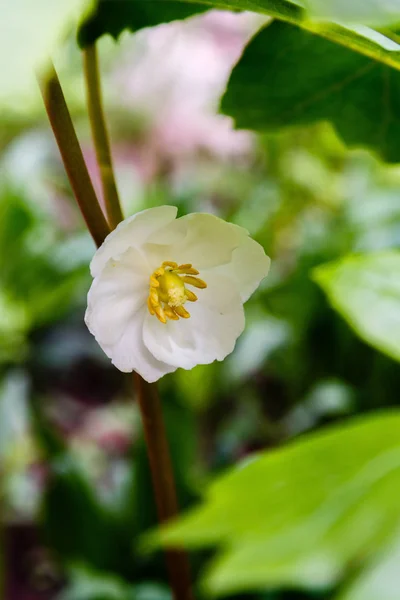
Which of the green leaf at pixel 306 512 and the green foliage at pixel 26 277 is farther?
the green foliage at pixel 26 277

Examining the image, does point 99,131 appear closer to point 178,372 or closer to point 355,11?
point 355,11

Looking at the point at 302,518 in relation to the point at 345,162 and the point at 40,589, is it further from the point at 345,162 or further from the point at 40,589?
the point at 345,162

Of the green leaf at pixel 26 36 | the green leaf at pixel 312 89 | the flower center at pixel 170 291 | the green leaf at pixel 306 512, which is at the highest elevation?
the green leaf at pixel 312 89

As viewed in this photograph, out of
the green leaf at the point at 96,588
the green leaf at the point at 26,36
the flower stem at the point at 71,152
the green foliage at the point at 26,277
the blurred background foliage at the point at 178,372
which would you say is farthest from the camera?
the green foliage at the point at 26,277

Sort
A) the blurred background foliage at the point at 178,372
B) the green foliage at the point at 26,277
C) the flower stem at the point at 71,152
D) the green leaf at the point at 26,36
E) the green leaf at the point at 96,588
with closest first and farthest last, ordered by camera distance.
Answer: the green leaf at the point at 26,36
the flower stem at the point at 71,152
the green leaf at the point at 96,588
the blurred background foliage at the point at 178,372
the green foliage at the point at 26,277

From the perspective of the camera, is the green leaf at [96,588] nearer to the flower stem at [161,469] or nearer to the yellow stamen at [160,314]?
the flower stem at [161,469]

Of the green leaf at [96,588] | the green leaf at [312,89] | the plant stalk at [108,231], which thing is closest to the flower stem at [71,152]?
the plant stalk at [108,231]

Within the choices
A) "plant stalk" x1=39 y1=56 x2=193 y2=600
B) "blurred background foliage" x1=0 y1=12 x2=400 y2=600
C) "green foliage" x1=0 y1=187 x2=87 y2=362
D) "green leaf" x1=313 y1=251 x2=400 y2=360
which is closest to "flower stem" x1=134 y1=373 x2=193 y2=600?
"plant stalk" x1=39 y1=56 x2=193 y2=600
